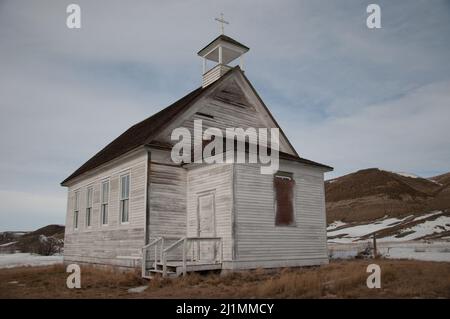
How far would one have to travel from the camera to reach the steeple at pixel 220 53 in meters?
18.5

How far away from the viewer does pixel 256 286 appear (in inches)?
399

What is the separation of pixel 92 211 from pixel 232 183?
875cm

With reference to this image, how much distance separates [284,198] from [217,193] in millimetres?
2475

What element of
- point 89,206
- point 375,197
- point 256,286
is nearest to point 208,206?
point 256,286

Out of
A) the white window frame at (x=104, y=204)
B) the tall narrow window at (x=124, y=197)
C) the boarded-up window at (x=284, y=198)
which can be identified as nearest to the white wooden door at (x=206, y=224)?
the boarded-up window at (x=284, y=198)

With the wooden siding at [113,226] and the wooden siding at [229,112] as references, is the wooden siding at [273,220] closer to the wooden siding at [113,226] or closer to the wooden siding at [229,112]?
the wooden siding at [113,226]

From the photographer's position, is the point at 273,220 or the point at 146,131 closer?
the point at 273,220

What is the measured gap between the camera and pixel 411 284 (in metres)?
9.21

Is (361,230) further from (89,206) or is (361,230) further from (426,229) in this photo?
(89,206)

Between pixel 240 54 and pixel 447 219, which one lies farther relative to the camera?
pixel 447 219

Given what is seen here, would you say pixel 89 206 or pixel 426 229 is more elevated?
pixel 89 206
